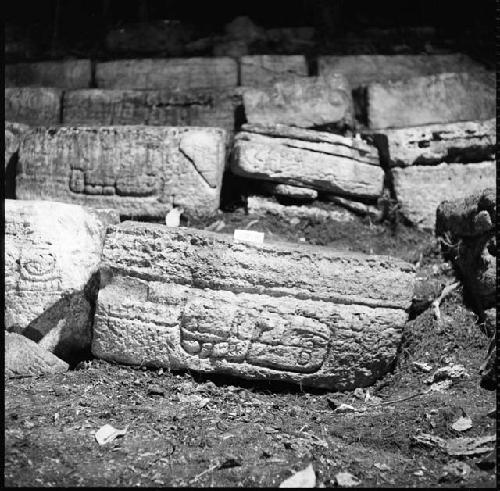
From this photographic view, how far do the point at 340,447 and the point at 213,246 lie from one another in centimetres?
120

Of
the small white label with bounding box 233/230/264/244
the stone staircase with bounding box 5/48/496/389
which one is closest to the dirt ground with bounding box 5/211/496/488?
the stone staircase with bounding box 5/48/496/389

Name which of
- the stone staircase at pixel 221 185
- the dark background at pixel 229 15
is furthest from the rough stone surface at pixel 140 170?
the dark background at pixel 229 15

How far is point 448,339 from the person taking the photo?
4.00 metres

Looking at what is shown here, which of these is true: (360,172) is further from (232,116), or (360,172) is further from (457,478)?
(457,478)

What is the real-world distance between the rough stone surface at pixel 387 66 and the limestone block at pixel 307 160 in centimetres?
126

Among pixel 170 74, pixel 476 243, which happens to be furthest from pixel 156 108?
pixel 476 243

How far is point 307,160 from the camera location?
16.5ft

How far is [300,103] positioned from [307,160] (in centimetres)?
63

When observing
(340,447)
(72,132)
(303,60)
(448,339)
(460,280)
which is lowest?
(340,447)

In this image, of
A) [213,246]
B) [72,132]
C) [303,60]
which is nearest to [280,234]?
[213,246]

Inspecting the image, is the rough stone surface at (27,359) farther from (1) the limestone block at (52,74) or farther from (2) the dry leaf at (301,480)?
(1) the limestone block at (52,74)

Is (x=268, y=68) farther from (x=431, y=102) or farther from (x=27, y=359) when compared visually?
(x=27, y=359)

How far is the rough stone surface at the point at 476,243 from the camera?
396cm

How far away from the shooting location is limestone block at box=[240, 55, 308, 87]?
20.1 ft
